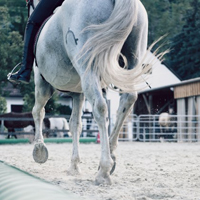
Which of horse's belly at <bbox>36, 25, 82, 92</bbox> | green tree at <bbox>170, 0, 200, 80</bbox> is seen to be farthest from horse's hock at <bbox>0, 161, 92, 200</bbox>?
green tree at <bbox>170, 0, 200, 80</bbox>

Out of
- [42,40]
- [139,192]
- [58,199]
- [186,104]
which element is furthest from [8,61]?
[58,199]

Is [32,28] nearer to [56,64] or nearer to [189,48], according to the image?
[56,64]

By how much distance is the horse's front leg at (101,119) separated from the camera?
4.05 meters

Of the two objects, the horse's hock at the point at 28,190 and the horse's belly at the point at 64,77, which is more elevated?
the horse's belly at the point at 64,77

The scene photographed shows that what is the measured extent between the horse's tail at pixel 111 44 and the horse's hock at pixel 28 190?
6.97ft

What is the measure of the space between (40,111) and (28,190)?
4453mm

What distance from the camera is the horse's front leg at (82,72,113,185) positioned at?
4047mm

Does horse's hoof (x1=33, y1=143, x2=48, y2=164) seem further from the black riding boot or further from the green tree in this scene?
the green tree

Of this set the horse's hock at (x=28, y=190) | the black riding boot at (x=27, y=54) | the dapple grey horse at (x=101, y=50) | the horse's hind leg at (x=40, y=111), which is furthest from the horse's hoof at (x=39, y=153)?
the horse's hock at (x=28, y=190)

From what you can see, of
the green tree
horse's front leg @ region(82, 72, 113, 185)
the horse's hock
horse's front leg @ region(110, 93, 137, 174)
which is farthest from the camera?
the green tree

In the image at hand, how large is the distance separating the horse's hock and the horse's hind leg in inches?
140

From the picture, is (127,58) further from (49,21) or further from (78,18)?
(49,21)

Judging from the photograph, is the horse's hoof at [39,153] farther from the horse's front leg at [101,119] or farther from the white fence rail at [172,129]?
the white fence rail at [172,129]

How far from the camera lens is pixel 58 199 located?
5.30 feet
